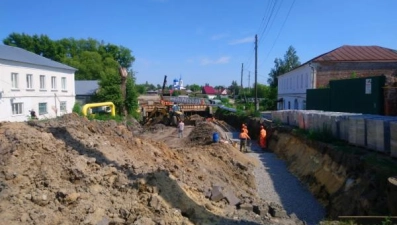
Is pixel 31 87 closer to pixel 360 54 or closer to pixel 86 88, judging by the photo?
pixel 86 88

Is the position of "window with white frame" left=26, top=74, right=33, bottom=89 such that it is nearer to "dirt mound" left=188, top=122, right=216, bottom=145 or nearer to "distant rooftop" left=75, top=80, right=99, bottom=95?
"distant rooftop" left=75, top=80, right=99, bottom=95

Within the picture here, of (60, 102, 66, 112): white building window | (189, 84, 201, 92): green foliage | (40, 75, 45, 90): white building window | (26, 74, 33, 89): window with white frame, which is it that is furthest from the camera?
(189, 84, 201, 92): green foliage

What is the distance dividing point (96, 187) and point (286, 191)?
7.17 metres

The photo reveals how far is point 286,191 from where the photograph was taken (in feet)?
40.3

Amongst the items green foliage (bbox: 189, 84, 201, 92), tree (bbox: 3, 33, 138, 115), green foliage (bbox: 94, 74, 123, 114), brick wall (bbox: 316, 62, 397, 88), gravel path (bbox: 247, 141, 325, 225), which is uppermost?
tree (bbox: 3, 33, 138, 115)

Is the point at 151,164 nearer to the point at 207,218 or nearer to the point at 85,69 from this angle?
the point at 207,218

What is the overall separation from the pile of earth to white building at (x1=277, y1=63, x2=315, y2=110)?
900 inches

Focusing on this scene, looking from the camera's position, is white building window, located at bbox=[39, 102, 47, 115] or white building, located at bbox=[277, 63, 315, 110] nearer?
white building window, located at bbox=[39, 102, 47, 115]

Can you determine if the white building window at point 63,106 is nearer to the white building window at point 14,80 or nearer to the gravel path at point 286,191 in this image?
the white building window at point 14,80

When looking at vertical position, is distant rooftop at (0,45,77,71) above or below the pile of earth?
above

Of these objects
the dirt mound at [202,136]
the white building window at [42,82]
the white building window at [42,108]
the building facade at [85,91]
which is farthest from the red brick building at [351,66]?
the building facade at [85,91]

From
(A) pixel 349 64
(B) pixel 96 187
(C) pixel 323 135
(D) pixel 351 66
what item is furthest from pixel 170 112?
(B) pixel 96 187

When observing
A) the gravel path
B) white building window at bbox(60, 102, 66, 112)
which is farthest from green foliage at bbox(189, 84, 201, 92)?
the gravel path

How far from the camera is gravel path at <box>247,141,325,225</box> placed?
10.1 m
